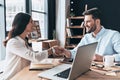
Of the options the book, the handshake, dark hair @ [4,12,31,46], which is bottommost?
the book

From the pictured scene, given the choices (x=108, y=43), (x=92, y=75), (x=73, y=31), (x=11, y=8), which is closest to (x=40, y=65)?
(x=92, y=75)

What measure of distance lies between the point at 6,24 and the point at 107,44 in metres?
1.78

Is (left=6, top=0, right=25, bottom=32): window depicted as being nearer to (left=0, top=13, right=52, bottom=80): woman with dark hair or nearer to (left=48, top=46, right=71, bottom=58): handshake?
(left=0, top=13, right=52, bottom=80): woman with dark hair

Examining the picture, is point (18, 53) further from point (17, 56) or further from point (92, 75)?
point (92, 75)

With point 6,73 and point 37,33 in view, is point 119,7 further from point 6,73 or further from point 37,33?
point 6,73

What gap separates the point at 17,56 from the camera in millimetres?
1911

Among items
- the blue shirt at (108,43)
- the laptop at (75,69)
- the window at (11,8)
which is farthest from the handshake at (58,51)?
the window at (11,8)

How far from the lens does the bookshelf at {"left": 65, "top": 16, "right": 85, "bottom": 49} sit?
16.0ft

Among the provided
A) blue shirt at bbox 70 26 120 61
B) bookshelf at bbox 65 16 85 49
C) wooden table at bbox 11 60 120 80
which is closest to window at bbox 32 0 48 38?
bookshelf at bbox 65 16 85 49

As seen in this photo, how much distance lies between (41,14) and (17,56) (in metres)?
3.03

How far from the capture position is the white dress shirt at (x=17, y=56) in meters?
1.85

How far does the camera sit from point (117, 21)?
16.7ft

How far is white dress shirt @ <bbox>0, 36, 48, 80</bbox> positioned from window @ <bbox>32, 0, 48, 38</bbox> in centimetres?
256

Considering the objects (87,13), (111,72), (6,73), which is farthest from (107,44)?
(6,73)
